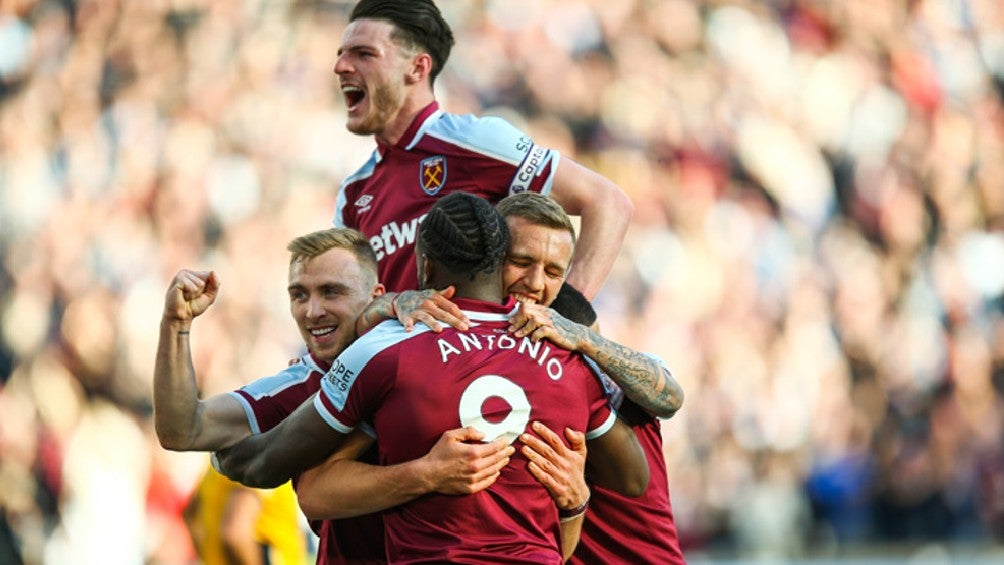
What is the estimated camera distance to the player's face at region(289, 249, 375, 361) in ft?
12.9

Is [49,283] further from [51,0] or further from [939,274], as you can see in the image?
[939,274]

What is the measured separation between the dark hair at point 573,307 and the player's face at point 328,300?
537mm

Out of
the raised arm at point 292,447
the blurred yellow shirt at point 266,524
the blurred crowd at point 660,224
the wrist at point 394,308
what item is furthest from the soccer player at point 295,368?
the blurred crowd at point 660,224

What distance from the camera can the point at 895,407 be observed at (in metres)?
10.1

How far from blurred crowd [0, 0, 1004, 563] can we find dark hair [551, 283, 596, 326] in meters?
5.90

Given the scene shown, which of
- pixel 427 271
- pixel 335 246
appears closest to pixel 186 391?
pixel 335 246

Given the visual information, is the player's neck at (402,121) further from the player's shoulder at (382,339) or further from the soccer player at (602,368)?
the player's shoulder at (382,339)

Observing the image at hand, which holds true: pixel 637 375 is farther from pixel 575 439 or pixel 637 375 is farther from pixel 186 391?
pixel 186 391

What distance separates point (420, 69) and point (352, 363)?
1728 mm

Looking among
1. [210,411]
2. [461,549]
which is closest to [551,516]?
[461,549]

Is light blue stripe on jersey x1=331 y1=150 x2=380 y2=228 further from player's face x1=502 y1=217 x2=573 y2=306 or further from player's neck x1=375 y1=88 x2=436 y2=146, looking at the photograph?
player's face x1=502 y1=217 x2=573 y2=306

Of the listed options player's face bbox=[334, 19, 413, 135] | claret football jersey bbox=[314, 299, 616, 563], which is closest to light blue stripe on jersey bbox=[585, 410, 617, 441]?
claret football jersey bbox=[314, 299, 616, 563]

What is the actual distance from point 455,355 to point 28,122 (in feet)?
28.5

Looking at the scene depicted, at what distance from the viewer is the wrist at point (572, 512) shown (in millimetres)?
3551
